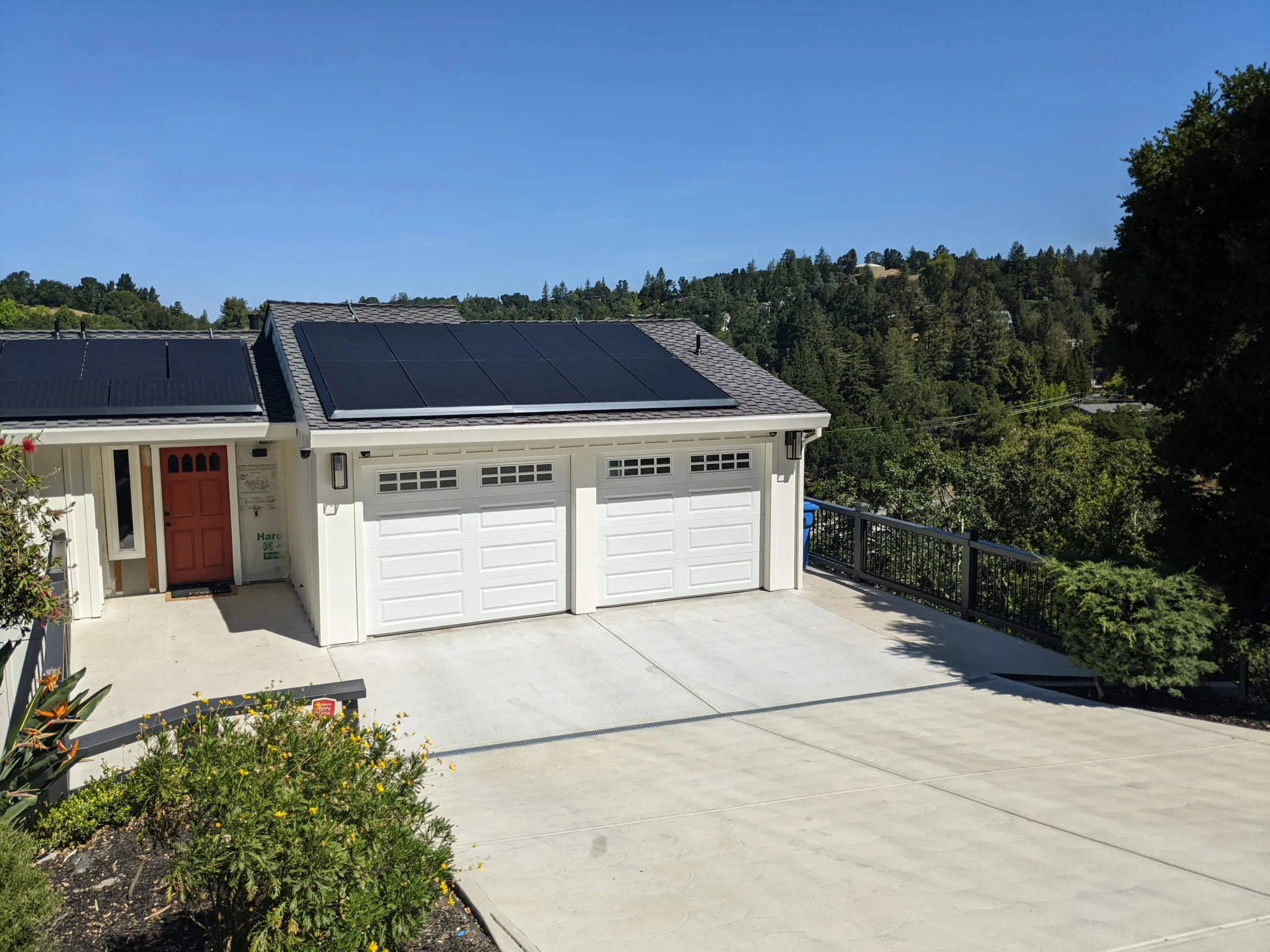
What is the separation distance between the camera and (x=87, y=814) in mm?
5129

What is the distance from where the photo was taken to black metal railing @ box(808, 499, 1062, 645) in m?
10.5

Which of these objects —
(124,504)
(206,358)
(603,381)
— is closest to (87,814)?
(124,504)

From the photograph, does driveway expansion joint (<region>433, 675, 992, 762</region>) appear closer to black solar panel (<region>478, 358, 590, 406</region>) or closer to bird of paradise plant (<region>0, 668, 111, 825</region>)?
bird of paradise plant (<region>0, 668, 111, 825</region>)

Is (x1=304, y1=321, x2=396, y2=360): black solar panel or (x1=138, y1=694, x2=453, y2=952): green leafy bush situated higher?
(x1=304, y1=321, x2=396, y2=360): black solar panel

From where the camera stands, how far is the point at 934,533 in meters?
11.7

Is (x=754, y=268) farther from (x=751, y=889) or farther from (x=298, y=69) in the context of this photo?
(x=751, y=889)

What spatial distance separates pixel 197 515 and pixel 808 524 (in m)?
8.58

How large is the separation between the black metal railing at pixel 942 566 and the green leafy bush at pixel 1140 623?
0.99 meters

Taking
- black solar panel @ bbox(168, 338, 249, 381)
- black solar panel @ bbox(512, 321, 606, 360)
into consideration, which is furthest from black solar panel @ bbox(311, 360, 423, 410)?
black solar panel @ bbox(512, 321, 606, 360)

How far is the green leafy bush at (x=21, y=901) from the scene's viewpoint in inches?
126

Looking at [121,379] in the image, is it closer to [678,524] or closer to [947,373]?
[678,524]

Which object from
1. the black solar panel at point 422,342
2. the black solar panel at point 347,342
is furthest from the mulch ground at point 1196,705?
the black solar panel at point 347,342

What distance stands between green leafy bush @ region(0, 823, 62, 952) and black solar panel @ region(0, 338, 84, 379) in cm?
912

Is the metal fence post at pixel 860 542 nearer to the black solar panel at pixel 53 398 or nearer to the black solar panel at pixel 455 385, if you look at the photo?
the black solar panel at pixel 455 385
